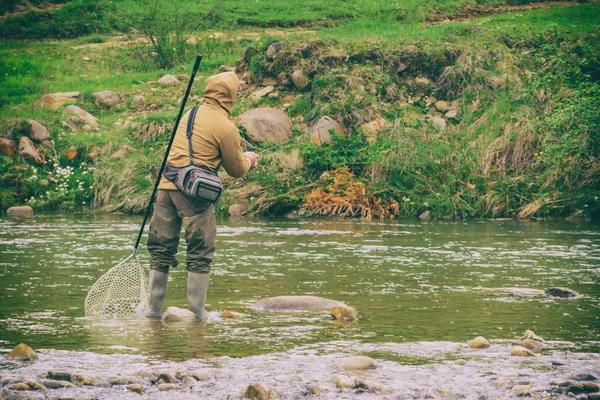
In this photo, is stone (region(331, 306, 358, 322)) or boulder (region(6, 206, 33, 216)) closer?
stone (region(331, 306, 358, 322))

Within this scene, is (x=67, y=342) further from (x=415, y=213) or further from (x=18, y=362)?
(x=415, y=213)

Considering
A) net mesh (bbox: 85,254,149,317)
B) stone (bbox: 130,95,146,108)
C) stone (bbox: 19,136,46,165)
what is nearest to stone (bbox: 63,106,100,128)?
stone (bbox: 130,95,146,108)

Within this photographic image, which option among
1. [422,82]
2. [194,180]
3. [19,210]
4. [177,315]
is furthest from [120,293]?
[422,82]

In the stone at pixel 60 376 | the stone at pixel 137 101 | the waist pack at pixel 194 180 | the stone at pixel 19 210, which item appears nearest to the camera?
the stone at pixel 60 376

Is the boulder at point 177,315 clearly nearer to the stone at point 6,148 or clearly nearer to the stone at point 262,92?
the stone at point 6,148

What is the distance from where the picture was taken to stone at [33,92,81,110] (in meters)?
19.9

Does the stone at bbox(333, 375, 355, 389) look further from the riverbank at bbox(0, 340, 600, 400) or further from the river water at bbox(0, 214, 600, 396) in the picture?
the river water at bbox(0, 214, 600, 396)

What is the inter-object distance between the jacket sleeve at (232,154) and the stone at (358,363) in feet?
7.11

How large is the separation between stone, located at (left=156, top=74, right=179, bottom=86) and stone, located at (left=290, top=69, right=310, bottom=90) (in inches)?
128

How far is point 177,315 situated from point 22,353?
1642mm

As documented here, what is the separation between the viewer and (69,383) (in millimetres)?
4855

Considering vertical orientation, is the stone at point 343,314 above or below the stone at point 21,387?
below

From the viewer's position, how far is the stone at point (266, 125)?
18.2m

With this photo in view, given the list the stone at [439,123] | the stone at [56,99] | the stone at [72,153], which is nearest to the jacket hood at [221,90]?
the stone at [439,123]
